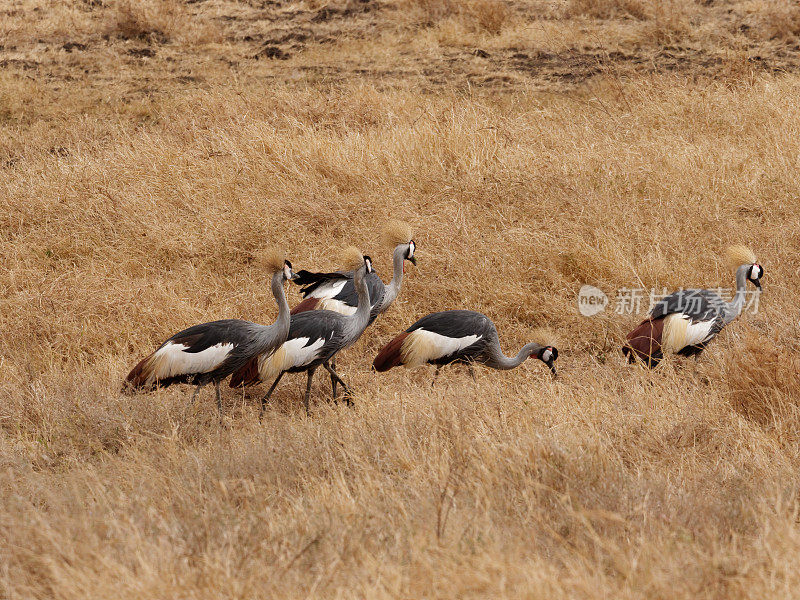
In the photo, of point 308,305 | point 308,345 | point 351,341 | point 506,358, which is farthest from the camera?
point 308,305

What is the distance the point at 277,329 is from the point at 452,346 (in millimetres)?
1130

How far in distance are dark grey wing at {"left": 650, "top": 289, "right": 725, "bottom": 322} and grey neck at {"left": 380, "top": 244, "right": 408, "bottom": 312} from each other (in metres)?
1.85

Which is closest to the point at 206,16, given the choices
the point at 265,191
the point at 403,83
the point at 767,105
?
the point at 403,83

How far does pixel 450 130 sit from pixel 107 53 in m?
6.86

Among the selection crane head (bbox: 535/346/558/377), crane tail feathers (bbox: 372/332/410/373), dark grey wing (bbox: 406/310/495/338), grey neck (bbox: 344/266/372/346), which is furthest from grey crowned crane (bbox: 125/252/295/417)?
crane head (bbox: 535/346/558/377)

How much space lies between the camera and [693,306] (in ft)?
18.9

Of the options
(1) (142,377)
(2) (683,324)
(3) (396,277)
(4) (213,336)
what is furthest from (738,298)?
(1) (142,377)

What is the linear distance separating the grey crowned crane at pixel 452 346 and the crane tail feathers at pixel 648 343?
51cm

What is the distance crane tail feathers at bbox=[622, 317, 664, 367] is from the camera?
18.4ft

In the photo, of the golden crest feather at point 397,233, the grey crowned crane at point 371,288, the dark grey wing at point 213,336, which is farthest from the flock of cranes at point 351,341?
the golden crest feather at point 397,233

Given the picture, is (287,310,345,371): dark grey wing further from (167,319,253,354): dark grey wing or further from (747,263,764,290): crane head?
(747,263,764,290): crane head

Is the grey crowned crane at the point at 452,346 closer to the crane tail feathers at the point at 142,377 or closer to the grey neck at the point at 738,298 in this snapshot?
the grey neck at the point at 738,298

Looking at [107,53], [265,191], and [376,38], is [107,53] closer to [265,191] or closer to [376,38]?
[376,38]

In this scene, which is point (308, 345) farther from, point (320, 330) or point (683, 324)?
point (683, 324)
